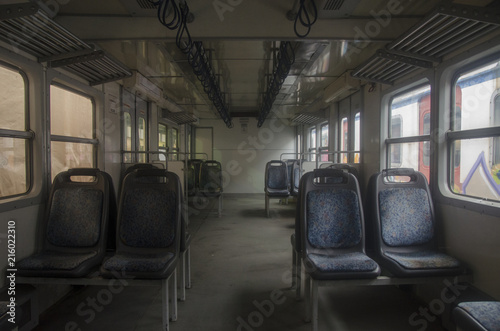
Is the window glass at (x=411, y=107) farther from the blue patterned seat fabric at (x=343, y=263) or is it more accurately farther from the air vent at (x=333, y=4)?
the blue patterned seat fabric at (x=343, y=263)

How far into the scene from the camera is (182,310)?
2393 millimetres

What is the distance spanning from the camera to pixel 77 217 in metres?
2.34

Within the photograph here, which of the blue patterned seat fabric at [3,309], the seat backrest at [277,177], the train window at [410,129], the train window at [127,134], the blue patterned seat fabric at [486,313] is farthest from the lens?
the seat backrest at [277,177]

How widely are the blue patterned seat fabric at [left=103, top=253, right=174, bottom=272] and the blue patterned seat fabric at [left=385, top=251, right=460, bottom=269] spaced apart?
1.70 m

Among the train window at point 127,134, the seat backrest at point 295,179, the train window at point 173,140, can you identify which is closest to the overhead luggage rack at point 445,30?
the train window at point 127,134

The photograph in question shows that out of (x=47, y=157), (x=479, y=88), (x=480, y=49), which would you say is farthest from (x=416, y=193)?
(x=47, y=157)

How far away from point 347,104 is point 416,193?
3009mm

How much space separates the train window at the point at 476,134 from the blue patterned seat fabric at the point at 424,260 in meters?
0.59

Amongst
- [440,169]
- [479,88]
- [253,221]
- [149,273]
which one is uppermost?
[479,88]

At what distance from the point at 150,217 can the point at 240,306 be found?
1121 millimetres

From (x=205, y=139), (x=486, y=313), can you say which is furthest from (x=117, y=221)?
(x=205, y=139)

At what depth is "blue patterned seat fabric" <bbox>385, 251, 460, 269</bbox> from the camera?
1960mm

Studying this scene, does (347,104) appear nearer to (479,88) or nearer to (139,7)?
(479,88)

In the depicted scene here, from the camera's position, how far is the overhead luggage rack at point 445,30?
64.0 inches
